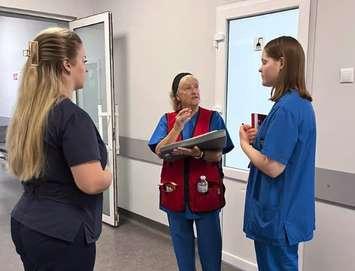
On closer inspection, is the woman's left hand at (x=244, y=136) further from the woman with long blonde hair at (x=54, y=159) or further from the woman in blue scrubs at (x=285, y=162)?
the woman with long blonde hair at (x=54, y=159)

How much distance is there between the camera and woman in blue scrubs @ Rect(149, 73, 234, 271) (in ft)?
6.10

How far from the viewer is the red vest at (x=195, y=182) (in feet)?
6.11

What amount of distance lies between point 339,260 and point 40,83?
1.78 metres

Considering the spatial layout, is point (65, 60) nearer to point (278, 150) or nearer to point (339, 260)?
point (278, 150)

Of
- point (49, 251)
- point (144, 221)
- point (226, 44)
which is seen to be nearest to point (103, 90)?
point (144, 221)

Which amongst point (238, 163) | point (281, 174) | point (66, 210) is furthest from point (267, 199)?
point (238, 163)

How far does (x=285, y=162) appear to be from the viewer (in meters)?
1.37

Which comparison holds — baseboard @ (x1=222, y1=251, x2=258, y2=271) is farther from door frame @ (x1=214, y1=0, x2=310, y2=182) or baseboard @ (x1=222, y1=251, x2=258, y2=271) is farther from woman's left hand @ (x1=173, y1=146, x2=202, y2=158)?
woman's left hand @ (x1=173, y1=146, x2=202, y2=158)

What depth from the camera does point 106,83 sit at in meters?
3.23

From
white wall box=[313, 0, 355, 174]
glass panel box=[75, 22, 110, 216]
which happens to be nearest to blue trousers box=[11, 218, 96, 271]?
white wall box=[313, 0, 355, 174]

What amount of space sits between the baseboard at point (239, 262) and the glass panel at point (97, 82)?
1.33 meters

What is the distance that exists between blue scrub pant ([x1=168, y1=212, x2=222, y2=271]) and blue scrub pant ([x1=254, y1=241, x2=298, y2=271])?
453 mm

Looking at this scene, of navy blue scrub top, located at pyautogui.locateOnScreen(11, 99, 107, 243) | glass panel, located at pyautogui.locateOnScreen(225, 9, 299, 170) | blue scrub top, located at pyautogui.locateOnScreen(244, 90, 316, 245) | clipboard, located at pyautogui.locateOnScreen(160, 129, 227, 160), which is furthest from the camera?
glass panel, located at pyautogui.locateOnScreen(225, 9, 299, 170)

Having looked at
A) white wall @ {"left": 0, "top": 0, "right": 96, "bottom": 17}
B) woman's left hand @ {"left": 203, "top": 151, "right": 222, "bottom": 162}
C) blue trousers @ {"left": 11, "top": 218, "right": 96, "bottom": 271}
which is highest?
white wall @ {"left": 0, "top": 0, "right": 96, "bottom": 17}
